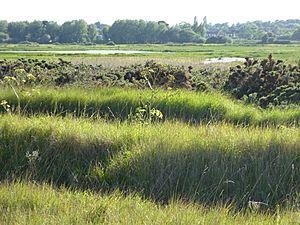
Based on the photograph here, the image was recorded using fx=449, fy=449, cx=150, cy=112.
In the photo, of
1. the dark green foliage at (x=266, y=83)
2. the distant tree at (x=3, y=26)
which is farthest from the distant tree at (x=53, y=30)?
the dark green foliage at (x=266, y=83)

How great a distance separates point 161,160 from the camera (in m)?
6.06

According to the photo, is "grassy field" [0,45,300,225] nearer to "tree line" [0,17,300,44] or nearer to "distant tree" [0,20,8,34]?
"tree line" [0,17,300,44]

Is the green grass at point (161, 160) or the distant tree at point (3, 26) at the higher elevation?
the distant tree at point (3, 26)

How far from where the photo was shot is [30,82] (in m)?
12.9

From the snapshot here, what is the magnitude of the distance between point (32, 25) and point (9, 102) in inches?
4530

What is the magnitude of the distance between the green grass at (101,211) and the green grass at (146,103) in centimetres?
472

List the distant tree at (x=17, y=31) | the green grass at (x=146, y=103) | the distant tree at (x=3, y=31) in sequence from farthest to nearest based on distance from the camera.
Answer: the distant tree at (x=17, y=31)
the distant tree at (x=3, y=31)
the green grass at (x=146, y=103)

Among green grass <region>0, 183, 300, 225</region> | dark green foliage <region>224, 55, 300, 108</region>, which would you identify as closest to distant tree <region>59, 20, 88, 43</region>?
dark green foliage <region>224, 55, 300, 108</region>

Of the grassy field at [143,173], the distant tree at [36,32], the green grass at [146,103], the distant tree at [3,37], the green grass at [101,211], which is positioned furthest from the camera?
the distant tree at [36,32]

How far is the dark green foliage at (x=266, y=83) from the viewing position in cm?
1320

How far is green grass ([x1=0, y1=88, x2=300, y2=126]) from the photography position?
9.96 meters

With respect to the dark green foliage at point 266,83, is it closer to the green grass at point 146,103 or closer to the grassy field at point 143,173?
the green grass at point 146,103

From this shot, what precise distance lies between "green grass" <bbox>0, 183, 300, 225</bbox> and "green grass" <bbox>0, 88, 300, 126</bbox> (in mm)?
4721

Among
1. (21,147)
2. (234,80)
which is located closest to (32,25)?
(234,80)
